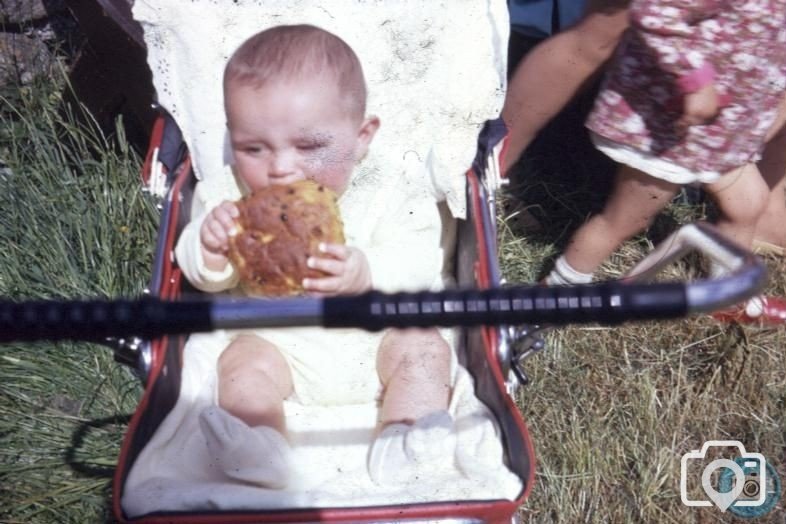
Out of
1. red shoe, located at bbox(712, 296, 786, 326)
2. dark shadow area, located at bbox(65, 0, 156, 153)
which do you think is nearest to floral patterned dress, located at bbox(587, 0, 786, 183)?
red shoe, located at bbox(712, 296, 786, 326)

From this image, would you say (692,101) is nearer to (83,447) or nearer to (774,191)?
(774,191)

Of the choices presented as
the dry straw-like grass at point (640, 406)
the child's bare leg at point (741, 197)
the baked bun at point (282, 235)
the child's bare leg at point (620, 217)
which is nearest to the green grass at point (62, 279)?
the baked bun at point (282, 235)

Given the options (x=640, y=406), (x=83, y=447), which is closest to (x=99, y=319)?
(x=83, y=447)

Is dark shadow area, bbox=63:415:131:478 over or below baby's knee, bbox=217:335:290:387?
below

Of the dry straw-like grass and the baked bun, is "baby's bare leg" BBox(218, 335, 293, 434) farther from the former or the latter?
the dry straw-like grass

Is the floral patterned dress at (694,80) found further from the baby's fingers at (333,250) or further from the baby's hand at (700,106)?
the baby's fingers at (333,250)

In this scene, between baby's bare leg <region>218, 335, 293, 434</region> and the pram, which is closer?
the pram
